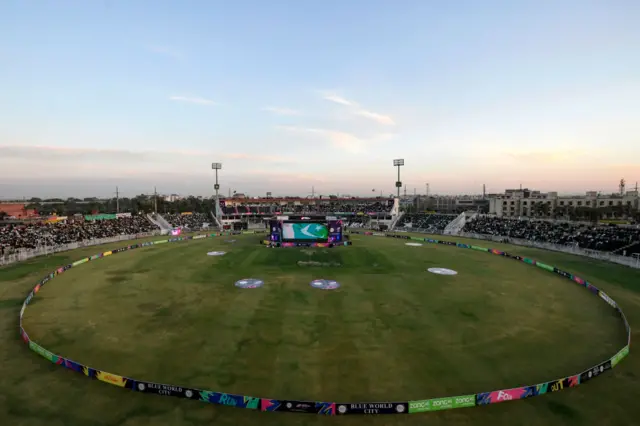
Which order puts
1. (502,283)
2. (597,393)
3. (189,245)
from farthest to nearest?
(189,245), (502,283), (597,393)

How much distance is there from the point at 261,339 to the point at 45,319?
17326 millimetres

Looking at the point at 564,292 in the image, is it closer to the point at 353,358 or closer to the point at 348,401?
the point at 353,358

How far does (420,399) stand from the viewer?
53.4ft

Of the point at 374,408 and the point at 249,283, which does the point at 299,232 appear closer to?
the point at 249,283

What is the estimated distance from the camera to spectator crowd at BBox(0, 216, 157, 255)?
60.5 meters

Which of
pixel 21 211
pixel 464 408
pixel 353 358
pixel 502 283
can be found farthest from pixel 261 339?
pixel 21 211

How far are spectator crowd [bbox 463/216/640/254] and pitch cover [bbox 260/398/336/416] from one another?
58706mm

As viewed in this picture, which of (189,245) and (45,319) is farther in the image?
(189,245)

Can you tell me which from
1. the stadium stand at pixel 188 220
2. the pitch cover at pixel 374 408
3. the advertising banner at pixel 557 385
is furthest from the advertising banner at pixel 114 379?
the stadium stand at pixel 188 220

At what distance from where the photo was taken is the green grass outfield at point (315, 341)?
1545 centimetres

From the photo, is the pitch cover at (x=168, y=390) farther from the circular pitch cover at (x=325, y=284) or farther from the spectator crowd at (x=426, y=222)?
the spectator crowd at (x=426, y=222)

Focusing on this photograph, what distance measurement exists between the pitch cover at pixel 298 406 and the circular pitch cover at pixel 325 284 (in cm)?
2079

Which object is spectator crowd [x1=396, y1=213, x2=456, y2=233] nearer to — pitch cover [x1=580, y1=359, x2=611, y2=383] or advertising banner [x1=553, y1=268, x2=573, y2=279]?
advertising banner [x1=553, y1=268, x2=573, y2=279]

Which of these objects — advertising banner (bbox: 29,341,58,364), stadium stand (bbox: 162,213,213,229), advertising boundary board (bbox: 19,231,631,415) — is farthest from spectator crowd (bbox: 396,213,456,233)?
advertising banner (bbox: 29,341,58,364)
